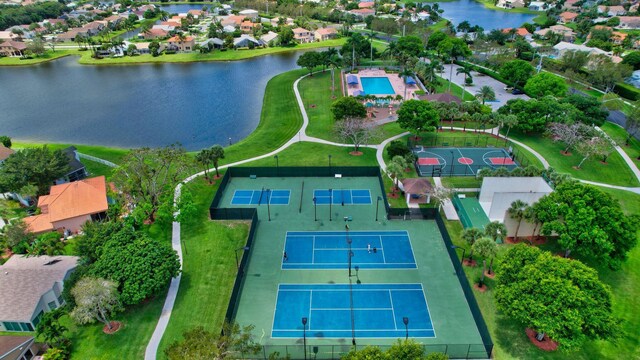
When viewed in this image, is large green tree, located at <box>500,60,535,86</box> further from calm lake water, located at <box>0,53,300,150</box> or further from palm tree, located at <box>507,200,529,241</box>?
palm tree, located at <box>507,200,529,241</box>

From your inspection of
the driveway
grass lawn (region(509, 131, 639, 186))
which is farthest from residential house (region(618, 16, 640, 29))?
grass lawn (region(509, 131, 639, 186))

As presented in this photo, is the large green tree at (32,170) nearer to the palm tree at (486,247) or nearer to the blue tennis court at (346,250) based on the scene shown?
the blue tennis court at (346,250)

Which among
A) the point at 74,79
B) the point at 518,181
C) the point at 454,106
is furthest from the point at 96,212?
the point at 74,79

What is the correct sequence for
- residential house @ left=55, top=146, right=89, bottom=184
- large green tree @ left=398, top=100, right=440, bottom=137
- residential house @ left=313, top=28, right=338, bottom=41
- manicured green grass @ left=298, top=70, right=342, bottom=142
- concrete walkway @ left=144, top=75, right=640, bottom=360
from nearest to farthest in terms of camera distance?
concrete walkway @ left=144, top=75, right=640, bottom=360
residential house @ left=55, top=146, right=89, bottom=184
large green tree @ left=398, top=100, right=440, bottom=137
manicured green grass @ left=298, top=70, right=342, bottom=142
residential house @ left=313, top=28, right=338, bottom=41

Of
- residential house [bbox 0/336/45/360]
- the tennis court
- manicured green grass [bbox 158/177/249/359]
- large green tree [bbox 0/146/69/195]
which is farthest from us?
the tennis court

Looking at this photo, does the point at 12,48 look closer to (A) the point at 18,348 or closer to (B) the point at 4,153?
(B) the point at 4,153

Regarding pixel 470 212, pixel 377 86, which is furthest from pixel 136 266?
pixel 377 86

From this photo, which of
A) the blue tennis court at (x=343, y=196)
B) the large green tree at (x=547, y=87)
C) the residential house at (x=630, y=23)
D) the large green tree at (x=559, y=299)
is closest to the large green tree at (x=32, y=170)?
the blue tennis court at (x=343, y=196)
